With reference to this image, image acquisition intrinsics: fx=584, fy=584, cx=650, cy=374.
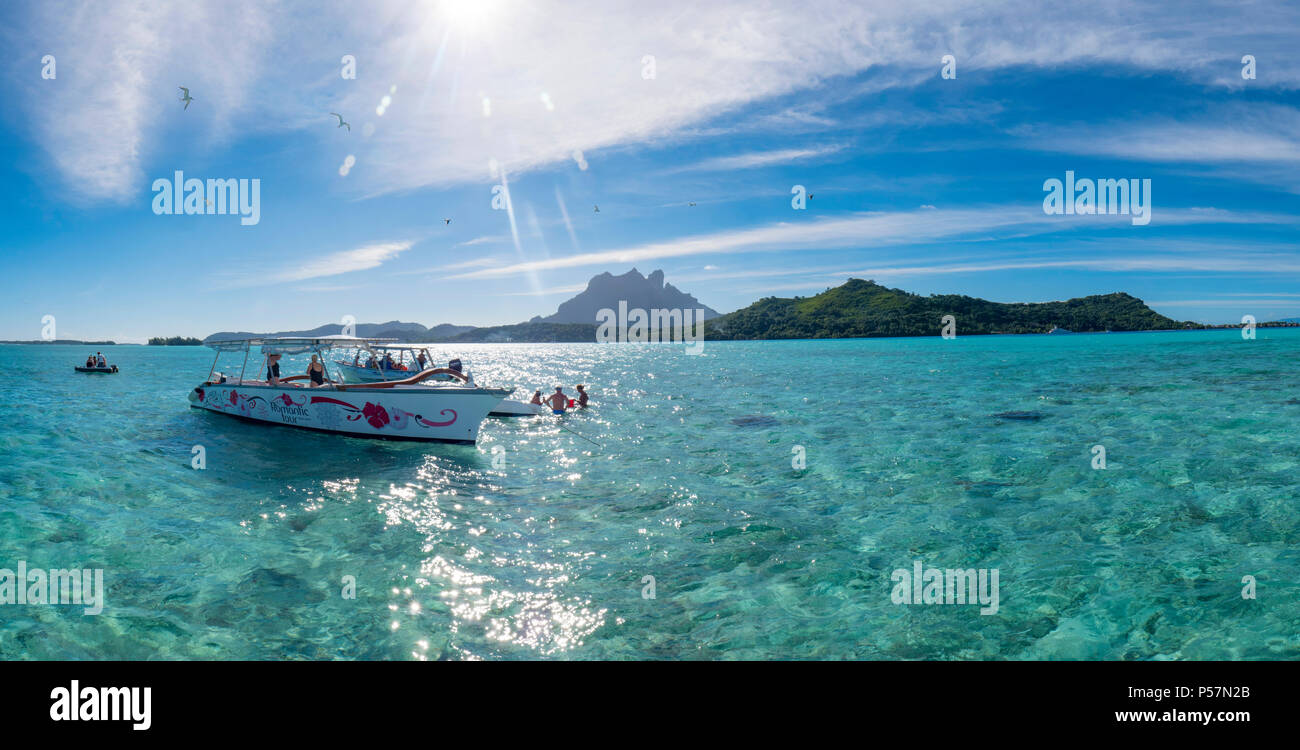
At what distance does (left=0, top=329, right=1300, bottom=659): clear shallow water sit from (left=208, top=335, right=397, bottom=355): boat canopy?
3584 mm

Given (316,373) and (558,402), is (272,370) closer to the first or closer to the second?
(316,373)

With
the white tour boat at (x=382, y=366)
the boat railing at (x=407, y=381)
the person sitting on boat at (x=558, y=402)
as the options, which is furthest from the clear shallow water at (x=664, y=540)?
the white tour boat at (x=382, y=366)

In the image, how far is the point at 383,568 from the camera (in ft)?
34.5

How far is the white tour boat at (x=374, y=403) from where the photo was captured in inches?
852

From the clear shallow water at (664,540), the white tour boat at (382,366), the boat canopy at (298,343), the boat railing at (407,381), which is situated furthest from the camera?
the white tour boat at (382,366)

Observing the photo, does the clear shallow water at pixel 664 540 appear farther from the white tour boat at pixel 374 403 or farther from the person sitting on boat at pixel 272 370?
the person sitting on boat at pixel 272 370

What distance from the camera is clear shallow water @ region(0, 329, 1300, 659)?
8094 mm

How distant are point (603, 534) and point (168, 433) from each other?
2350 cm

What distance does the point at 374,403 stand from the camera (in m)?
22.3

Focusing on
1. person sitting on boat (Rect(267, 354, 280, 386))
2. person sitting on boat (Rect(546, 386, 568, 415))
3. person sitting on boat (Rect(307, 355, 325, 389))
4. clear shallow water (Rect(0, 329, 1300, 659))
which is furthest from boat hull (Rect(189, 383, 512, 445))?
person sitting on boat (Rect(546, 386, 568, 415))

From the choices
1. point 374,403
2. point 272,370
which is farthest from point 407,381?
point 272,370
